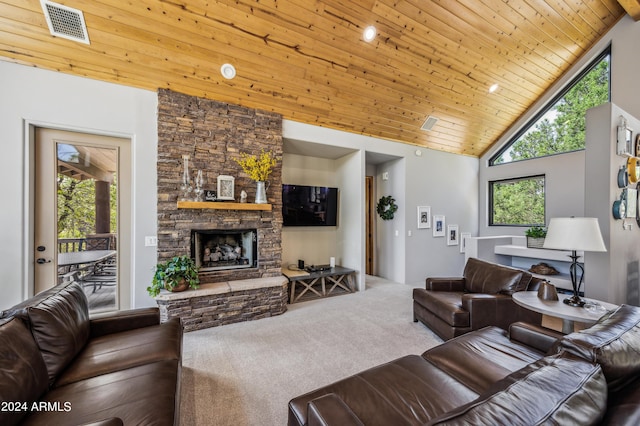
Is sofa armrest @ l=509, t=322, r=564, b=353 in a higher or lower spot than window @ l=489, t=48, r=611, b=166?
lower

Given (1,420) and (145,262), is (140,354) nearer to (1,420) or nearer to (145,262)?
(1,420)

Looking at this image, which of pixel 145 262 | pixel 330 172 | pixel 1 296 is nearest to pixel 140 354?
pixel 145 262

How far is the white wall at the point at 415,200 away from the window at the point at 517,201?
1.84 ft

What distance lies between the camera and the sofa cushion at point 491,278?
2716 mm

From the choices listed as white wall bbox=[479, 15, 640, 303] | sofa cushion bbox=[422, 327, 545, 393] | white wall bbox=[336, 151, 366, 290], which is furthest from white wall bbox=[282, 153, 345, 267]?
white wall bbox=[479, 15, 640, 303]

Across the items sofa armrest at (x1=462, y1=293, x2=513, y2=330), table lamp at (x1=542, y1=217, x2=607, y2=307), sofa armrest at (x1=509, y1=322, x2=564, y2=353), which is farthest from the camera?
sofa armrest at (x1=462, y1=293, x2=513, y2=330)

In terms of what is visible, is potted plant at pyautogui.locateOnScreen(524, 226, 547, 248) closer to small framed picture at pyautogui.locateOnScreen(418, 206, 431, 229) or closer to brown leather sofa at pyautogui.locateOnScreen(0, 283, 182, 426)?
small framed picture at pyautogui.locateOnScreen(418, 206, 431, 229)

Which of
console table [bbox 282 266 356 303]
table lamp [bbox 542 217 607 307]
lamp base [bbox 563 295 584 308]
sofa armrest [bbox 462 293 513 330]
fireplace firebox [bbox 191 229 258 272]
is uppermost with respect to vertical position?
table lamp [bbox 542 217 607 307]

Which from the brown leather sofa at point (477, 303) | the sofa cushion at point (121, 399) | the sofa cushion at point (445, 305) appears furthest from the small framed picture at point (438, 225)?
the sofa cushion at point (121, 399)

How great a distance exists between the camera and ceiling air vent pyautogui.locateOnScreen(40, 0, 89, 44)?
2355 millimetres

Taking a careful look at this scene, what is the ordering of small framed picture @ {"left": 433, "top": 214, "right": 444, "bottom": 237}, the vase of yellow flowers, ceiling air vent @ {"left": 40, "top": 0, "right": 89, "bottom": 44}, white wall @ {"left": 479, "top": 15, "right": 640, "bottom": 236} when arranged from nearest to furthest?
1. ceiling air vent @ {"left": 40, "top": 0, "right": 89, "bottom": 44}
2. the vase of yellow flowers
3. white wall @ {"left": 479, "top": 15, "right": 640, "bottom": 236}
4. small framed picture @ {"left": 433, "top": 214, "right": 444, "bottom": 237}

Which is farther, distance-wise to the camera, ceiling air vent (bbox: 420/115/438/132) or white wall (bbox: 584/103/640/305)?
ceiling air vent (bbox: 420/115/438/132)

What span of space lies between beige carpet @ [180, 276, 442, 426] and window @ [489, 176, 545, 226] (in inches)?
148

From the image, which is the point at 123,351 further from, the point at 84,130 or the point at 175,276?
the point at 84,130
